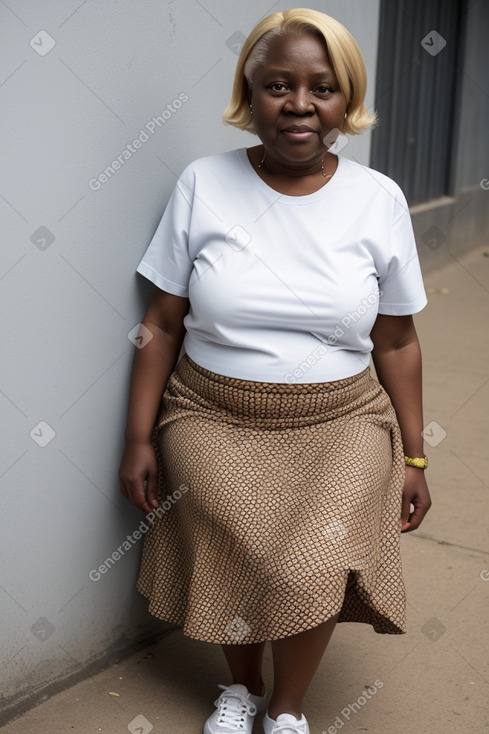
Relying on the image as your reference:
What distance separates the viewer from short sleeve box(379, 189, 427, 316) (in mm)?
2375

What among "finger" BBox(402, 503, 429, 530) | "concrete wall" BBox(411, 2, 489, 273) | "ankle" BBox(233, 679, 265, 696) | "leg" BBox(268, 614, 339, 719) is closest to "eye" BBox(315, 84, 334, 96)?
"finger" BBox(402, 503, 429, 530)

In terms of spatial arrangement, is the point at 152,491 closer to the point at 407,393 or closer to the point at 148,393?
the point at 148,393

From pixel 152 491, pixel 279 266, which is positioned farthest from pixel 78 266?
pixel 152 491

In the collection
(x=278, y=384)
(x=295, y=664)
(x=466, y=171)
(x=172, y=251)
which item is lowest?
(x=466, y=171)

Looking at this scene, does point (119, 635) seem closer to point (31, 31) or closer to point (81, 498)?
point (81, 498)

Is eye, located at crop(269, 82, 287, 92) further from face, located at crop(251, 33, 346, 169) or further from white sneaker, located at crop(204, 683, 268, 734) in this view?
white sneaker, located at crop(204, 683, 268, 734)

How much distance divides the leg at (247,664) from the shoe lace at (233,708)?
45mm

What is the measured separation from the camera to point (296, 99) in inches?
86.0

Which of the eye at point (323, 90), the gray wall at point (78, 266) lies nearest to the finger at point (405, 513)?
the gray wall at point (78, 266)

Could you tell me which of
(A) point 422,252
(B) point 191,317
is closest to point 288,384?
(B) point 191,317

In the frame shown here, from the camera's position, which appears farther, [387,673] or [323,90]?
[387,673]

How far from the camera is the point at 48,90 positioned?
2.14 meters

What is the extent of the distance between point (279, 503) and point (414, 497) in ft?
1.53

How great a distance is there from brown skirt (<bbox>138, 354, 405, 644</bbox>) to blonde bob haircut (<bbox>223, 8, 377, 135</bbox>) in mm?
595
